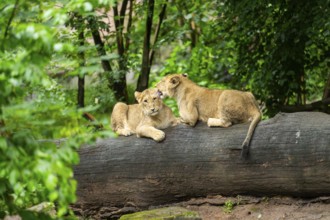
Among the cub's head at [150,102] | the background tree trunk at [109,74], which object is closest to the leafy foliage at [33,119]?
the cub's head at [150,102]

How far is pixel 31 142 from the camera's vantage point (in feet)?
15.5

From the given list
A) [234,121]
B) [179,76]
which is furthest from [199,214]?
[179,76]

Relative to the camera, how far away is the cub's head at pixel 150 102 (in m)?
9.75

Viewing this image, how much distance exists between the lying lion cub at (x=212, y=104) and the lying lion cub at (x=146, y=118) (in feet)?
0.74

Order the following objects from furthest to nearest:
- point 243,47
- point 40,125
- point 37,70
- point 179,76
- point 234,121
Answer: point 243,47 < point 179,76 < point 234,121 < point 40,125 < point 37,70

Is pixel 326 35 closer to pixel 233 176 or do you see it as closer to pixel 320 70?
pixel 233 176

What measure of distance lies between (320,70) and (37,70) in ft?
33.6

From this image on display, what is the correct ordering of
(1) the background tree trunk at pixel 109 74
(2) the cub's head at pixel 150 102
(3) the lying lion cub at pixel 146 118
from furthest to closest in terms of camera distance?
(1) the background tree trunk at pixel 109 74
(2) the cub's head at pixel 150 102
(3) the lying lion cub at pixel 146 118

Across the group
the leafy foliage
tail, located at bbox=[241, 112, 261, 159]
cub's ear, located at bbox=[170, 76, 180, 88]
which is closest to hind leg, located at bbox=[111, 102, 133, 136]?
cub's ear, located at bbox=[170, 76, 180, 88]

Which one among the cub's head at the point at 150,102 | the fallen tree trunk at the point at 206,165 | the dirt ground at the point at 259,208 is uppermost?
the cub's head at the point at 150,102

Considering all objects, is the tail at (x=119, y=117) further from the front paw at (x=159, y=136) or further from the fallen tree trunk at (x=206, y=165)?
the front paw at (x=159, y=136)

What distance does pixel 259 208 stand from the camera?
888 centimetres

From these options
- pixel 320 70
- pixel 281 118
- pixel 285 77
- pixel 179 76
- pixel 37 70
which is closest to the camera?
pixel 37 70

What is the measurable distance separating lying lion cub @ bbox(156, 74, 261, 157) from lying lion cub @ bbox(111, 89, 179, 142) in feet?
0.74
